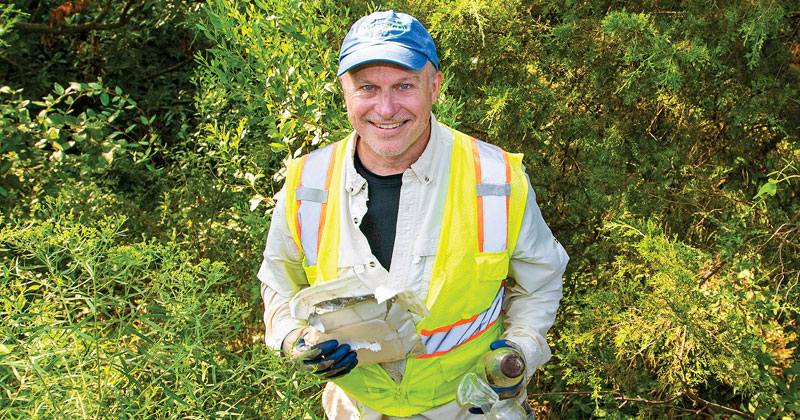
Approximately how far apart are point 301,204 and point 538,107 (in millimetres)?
1705

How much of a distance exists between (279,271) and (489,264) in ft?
2.37

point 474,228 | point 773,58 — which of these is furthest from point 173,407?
point 773,58

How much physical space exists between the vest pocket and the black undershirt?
281 millimetres

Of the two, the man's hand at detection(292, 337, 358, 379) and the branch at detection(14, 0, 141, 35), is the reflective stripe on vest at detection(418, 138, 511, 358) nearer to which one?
the man's hand at detection(292, 337, 358, 379)

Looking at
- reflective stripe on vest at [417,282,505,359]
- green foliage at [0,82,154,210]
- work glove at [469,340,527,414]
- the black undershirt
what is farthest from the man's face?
green foliage at [0,82,154,210]

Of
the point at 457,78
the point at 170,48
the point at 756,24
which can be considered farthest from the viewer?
the point at 170,48

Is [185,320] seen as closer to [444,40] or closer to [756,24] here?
[444,40]

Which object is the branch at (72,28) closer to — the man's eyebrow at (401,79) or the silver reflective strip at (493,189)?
the man's eyebrow at (401,79)

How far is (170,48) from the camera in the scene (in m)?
5.93

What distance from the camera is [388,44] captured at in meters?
Answer: 2.30

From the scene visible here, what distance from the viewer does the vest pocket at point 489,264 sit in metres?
2.31

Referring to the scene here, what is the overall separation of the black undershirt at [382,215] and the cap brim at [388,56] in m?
0.36

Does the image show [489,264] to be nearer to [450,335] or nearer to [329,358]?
[450,335]

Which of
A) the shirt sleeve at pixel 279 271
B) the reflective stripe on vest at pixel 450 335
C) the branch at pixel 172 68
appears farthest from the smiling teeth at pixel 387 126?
the branch at pixel 172 68
